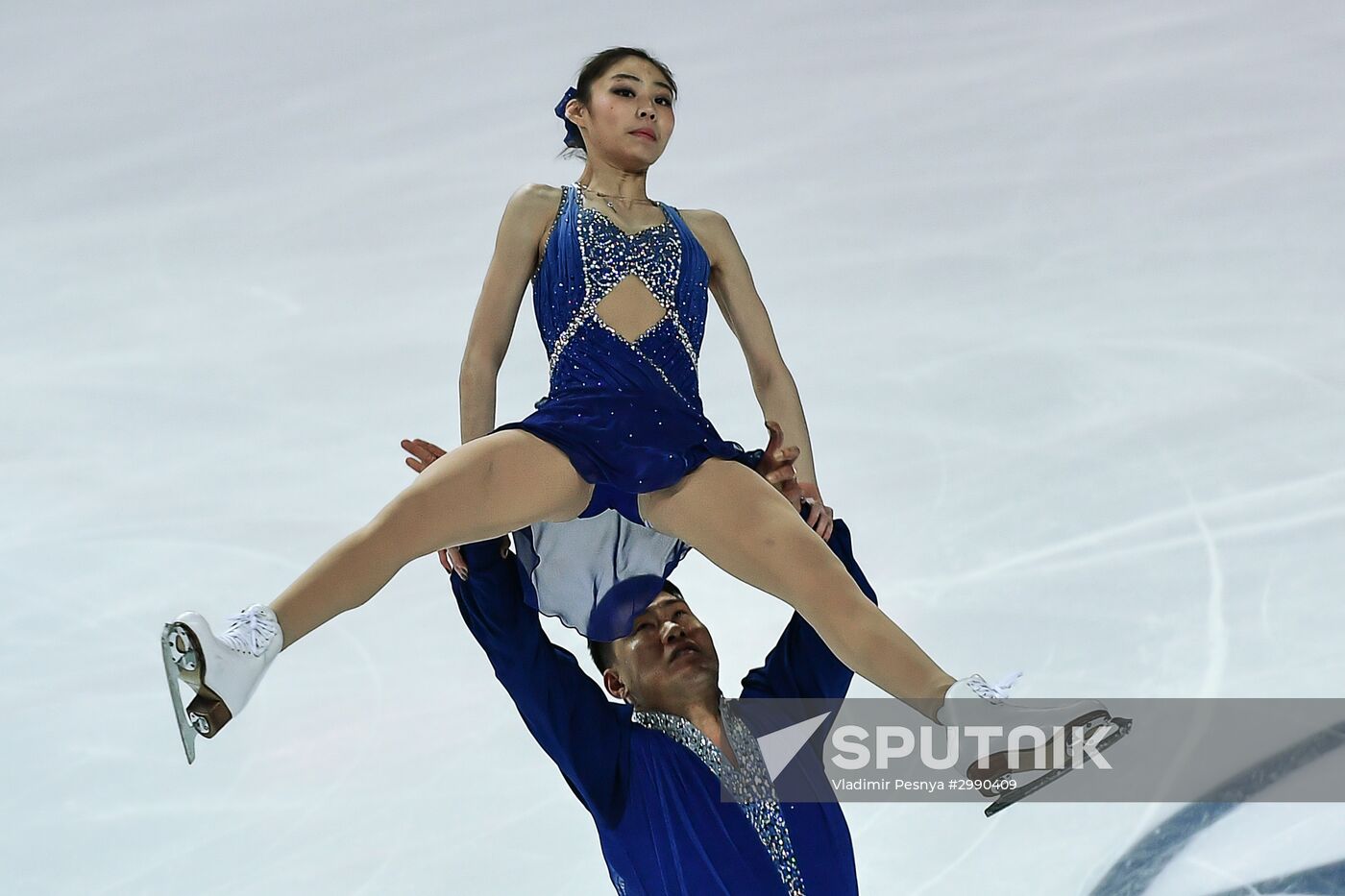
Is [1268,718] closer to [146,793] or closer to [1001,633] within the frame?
[1001,633]

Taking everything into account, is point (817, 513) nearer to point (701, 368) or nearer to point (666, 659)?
point (666, 659)

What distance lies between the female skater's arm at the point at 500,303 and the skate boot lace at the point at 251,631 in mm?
705

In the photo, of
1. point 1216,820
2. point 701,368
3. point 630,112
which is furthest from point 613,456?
point 701,368

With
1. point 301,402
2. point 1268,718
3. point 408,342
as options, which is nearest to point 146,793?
point 301,402

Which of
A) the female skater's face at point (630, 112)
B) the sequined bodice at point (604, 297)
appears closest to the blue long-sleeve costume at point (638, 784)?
the sequined bodice at point (604, 297)

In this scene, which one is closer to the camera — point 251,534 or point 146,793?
point 146,793

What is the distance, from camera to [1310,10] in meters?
7.11

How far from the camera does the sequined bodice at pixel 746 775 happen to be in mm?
3535

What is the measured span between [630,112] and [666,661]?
1.19 meters

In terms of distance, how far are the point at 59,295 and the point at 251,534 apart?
152cm

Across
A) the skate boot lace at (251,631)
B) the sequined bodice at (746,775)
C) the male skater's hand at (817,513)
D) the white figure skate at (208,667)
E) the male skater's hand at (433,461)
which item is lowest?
the sequined bodice at (746,775)

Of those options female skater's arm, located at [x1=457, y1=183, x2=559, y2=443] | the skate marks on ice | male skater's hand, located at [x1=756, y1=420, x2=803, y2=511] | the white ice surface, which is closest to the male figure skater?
male skater's hand, located at [x1=756, y1=420, x2=803, y2=511]

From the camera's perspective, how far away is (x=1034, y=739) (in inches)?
106

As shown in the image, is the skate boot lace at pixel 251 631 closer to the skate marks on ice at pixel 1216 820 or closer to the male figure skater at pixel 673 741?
Result: the male figure skater at pixel 673 741
